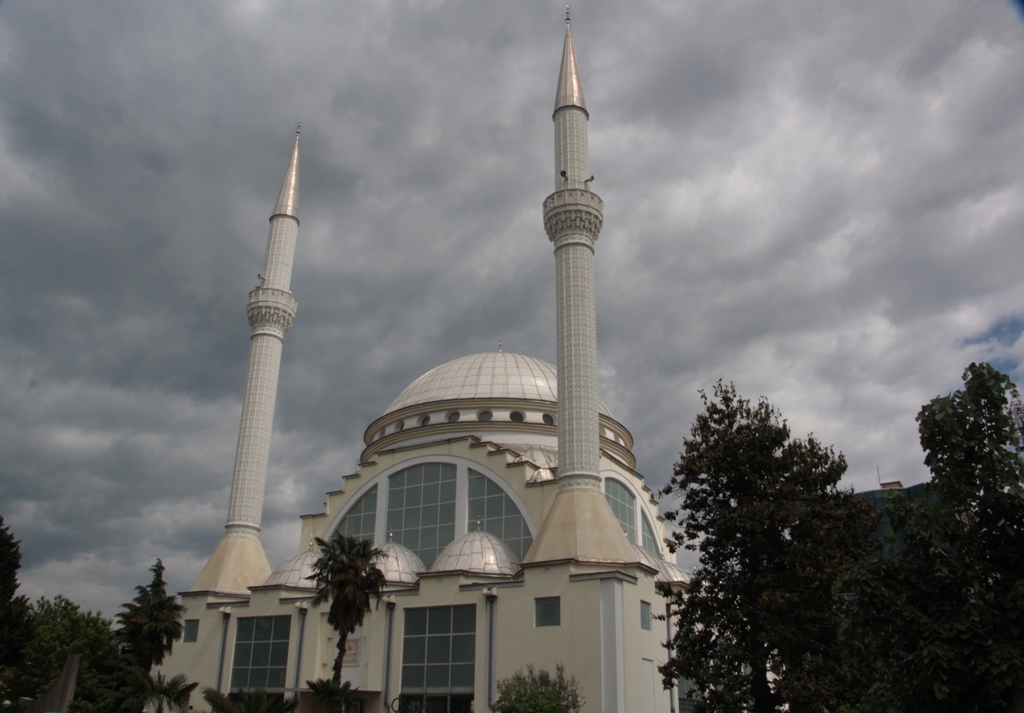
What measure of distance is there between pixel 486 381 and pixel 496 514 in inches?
354

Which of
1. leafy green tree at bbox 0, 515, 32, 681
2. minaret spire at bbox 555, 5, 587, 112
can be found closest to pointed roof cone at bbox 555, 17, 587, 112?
minaret spire at bbox 555, 5, 587, 112

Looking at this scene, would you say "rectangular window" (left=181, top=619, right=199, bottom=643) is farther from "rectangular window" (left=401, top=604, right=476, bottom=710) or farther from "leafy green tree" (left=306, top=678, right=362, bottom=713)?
"leafy green tree" (left=306, top=678, right=362, bottom=713)

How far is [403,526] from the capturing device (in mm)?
33531

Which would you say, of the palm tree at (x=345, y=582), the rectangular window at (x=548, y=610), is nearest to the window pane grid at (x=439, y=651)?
the rectangular window at (x=548, y=610)

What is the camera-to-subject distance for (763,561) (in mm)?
20203

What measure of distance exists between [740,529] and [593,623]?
6.18 meters

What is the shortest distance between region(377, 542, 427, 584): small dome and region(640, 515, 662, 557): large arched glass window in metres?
10.9

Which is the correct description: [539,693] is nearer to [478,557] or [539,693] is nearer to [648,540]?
[478,557]

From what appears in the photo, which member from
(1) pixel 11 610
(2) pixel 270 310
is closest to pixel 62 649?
(1) pixel 11 610

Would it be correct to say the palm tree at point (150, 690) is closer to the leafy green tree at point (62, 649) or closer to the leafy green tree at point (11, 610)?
the leafy green tree at point (11, 610)

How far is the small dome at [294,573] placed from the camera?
103 ft

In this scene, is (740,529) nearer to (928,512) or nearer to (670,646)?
(670,646)

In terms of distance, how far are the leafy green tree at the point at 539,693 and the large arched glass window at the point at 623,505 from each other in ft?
35.7

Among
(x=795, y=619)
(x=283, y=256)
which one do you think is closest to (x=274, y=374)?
(x=283, y=256)
